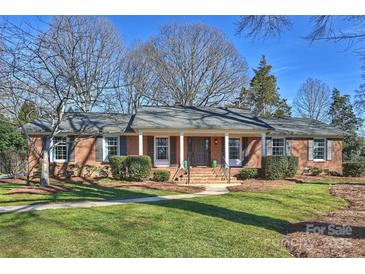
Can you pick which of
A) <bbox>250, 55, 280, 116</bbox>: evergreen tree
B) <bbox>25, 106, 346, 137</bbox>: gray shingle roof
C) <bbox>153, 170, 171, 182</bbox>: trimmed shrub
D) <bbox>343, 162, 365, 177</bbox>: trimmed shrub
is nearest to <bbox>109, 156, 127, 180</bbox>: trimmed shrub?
<bbox>153, 170, 171, 182</bbox>: trimmed shrub

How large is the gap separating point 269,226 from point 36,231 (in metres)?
4.75

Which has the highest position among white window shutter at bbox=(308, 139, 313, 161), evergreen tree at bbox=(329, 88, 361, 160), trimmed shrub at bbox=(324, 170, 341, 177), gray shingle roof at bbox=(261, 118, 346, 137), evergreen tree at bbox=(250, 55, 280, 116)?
evergreen tree at bbox=(250, 55, 280, 116)

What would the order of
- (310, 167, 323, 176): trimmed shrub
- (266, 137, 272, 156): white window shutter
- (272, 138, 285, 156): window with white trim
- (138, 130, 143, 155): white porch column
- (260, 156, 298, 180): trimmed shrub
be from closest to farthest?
(260, 156, 298, 180): trimmed shrub, (138, 130, 143, 155): white porch column, (310, 167, 323, 176): trimmed shrub, (266, 137, 272, 156): white window shutter, (272, 138, 285, 156): window with white trim

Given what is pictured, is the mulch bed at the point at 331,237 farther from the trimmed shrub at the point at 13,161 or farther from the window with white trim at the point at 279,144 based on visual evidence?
the trimmed shrub at the point at 13,161

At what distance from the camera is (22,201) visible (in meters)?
9.09

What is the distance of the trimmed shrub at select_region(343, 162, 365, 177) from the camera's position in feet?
60.7

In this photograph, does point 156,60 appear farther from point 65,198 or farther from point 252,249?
point 252,249

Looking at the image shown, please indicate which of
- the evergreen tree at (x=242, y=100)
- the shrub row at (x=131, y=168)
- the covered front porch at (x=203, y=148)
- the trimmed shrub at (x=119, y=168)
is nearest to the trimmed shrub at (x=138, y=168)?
the shrub row at (x=131, y=168)

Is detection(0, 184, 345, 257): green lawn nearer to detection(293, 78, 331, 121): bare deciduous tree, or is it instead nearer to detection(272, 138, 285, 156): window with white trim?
detection(272, 138, 285, 156): window with white trim

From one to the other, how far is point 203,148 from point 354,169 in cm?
958

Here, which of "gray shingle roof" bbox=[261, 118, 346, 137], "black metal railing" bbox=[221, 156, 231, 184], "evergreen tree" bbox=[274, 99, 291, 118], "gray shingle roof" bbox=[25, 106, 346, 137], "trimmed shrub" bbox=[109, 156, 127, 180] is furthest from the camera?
"evergreen tree" bbox=[274, 99, 291, 118]

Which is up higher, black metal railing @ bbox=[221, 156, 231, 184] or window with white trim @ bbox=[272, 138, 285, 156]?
window with white trim @ bbox=[272, 138, 285, 156]

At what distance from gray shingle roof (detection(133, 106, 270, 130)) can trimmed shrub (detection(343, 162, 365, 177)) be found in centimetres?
620

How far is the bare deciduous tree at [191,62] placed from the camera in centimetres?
3136
